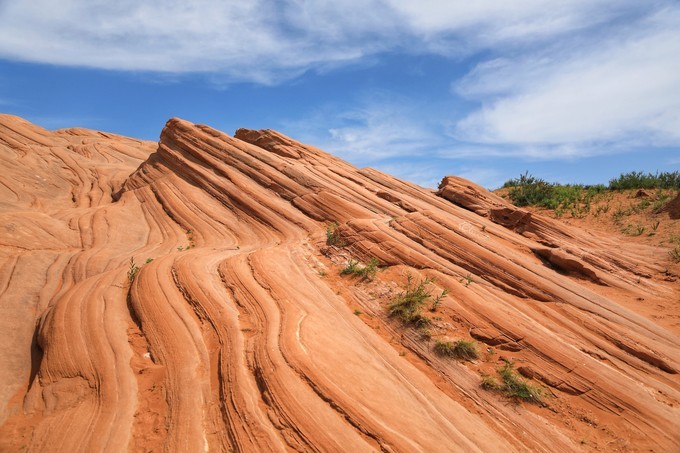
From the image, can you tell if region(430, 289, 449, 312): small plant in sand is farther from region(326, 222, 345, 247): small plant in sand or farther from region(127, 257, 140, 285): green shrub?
region(127, 257, 140, 285): green shrub

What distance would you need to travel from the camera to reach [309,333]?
293 inches

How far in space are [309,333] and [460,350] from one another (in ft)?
10.5

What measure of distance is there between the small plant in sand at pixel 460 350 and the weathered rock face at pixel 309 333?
203mm

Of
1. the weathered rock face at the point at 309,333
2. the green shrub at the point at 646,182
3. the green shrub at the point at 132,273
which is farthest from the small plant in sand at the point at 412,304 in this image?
the green shrub at the point at 646,182

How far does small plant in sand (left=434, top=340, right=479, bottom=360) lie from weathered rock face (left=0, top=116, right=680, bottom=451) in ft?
0.67

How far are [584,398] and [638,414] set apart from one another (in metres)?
0.84

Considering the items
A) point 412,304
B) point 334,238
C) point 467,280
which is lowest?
point 412,304

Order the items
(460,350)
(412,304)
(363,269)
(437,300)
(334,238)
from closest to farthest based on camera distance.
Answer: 1. (460,350)
2. (412,304)
3. (437,300)
4. (363,269)
5. (334,238)

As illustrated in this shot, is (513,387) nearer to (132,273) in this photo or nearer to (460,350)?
(460,350)

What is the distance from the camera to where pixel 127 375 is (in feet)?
21.3

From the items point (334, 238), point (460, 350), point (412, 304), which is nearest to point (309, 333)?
point (412, 304)

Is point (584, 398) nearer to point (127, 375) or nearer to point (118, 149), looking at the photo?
point (127, 375)

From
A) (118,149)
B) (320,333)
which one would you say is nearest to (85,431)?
(320,333)

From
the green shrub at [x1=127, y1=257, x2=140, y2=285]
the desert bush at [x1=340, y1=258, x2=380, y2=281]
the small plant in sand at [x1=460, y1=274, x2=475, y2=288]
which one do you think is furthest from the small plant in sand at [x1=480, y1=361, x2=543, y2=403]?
the green shrub at [x1=127, y1=257, x2=140, y2=285]
